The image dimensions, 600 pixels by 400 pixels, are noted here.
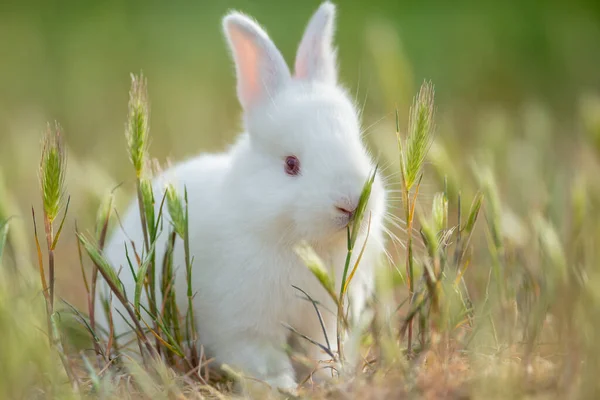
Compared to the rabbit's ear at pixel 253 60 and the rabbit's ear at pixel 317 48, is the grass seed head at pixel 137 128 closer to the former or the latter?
the rabbit's ear at pixel 253 60

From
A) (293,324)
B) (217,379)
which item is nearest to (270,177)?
(293,324)

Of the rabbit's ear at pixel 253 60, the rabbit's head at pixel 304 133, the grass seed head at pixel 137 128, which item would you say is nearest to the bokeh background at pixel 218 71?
the rabbit's head at pixel 304 133

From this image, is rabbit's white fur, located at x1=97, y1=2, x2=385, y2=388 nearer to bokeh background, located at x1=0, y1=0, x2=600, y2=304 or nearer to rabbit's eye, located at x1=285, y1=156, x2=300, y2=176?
rabbit's eye, located at x1=285, y1=156, x2=300, y2=176

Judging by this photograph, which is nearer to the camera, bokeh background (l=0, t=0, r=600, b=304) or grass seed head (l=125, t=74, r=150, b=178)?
grass seed head (l=125, t=74, r=150, b=178)

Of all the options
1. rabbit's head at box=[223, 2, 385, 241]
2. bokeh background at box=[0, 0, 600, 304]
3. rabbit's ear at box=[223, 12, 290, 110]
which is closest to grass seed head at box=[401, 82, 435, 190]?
rabbit's head at box=[223, 2, 385, 241]

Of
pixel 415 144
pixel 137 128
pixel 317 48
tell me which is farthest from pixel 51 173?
pixel 317 48

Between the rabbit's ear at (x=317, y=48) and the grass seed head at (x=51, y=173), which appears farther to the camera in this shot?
the rabbit's ear at (x=317, y=48)
